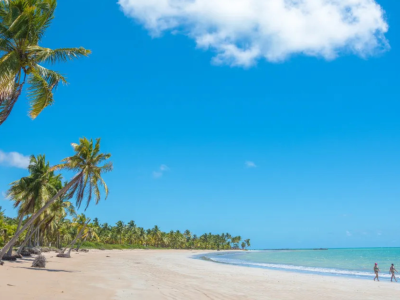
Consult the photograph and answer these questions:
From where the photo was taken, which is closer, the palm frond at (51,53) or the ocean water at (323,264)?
the palm frond at (51,53)

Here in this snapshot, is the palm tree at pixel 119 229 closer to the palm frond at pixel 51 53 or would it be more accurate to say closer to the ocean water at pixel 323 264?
the ocean water at pixel 323 264

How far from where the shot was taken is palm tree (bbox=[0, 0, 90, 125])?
11180 mm

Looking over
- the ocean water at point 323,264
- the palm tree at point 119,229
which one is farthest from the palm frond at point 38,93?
the palm tree at point 119,229

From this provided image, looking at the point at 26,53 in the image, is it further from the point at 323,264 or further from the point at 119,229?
the point at 119,229

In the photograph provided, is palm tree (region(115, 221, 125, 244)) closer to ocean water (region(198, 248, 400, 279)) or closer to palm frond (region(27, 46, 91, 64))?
ocean water (region(198, 248, 400, 279))

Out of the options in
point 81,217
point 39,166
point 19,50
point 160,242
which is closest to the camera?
point 19,50

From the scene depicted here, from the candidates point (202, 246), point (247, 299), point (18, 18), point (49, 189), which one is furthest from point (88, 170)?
point (202, 246)

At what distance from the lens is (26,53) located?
12.1 meters

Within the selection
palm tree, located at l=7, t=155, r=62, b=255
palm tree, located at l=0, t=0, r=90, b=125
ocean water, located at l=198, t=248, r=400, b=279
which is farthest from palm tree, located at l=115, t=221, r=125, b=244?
palm tree, located at l=0, t=0, r=90, b=125

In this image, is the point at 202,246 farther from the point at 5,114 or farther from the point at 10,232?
the point at 5,114

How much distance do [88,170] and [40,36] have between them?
471 inches

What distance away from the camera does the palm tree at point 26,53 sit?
36.7ft

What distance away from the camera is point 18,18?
36.3ft

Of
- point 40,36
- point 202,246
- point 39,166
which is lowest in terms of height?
point 202,246
